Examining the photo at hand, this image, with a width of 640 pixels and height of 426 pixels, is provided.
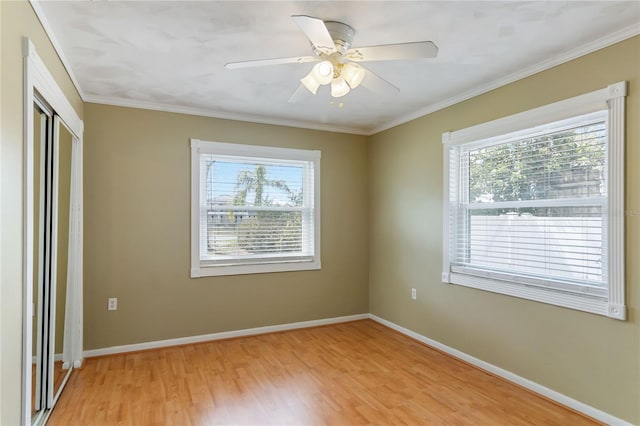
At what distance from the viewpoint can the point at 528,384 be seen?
284 centimetres

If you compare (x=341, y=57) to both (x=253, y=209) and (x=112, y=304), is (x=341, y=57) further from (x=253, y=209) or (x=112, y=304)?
(x=112, y=304)

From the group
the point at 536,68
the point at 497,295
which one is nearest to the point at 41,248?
the point at 497,295

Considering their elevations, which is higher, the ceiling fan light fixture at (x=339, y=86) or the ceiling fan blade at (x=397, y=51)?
the ceiling fan blade at (x=397, y=51)

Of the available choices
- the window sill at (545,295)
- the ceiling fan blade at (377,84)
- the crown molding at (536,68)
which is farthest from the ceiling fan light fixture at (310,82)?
the window sill at (545,295)

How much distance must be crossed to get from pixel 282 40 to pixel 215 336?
9.89ft

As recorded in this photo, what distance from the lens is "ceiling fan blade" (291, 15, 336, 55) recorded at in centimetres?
167

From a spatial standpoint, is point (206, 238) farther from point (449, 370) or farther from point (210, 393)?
point (449, 370)

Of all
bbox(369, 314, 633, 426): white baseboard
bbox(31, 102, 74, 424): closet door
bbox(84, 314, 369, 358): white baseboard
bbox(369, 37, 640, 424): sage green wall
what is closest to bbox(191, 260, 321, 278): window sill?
bbox(84, 314, 369, 358): white baseboard

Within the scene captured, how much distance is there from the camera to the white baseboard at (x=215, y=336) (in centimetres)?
354

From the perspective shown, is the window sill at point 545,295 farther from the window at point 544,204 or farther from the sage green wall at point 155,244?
the sage green wall at point 155,244

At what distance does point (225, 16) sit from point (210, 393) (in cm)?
256

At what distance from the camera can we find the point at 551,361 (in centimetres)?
270

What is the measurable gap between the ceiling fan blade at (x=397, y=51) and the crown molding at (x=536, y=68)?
4.14 feet

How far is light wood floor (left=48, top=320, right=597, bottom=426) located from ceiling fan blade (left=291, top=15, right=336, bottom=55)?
7.43 feet
